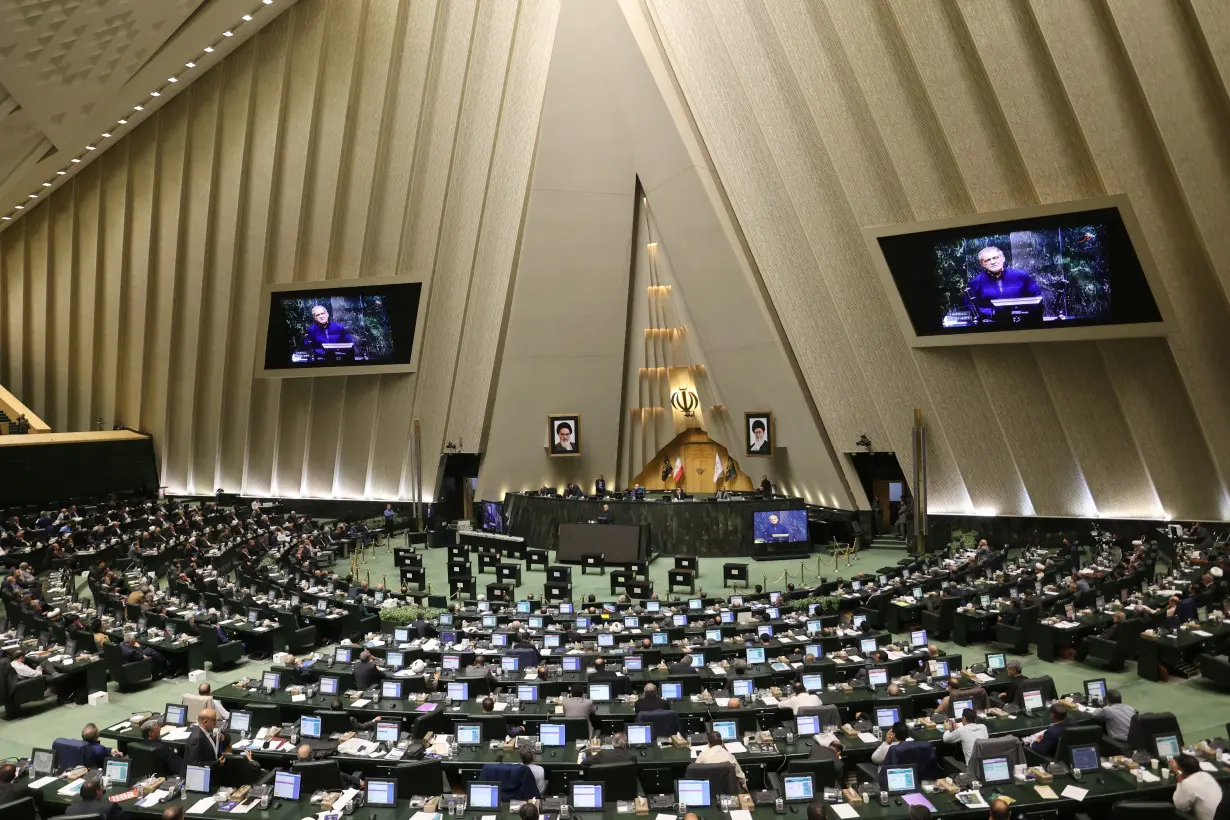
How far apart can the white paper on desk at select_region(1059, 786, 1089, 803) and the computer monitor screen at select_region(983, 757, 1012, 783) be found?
1.42 feet

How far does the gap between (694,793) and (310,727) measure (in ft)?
14.2

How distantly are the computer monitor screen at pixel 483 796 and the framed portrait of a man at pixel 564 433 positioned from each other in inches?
805

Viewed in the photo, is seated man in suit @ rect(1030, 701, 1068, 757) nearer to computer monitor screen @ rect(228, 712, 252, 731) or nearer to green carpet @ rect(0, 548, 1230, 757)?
green carpet @ rect(0, 548, 1230, 757)

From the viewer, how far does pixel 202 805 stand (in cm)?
732

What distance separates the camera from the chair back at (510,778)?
7.62 metres

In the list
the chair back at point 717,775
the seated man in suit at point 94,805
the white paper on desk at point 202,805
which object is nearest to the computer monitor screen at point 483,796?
the chair back at point 717,775

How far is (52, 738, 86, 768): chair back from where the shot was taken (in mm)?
8203

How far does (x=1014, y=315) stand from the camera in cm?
1952

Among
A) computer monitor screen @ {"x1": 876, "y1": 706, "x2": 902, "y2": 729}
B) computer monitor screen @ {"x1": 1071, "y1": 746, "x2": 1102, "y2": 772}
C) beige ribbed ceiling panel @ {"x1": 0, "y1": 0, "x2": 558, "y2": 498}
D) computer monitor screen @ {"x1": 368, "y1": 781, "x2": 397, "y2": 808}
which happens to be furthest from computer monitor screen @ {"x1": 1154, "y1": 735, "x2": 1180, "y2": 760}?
beige ribbed ceiling panel @ {"x1": 0, "y1": 0, "x2": 558, "y2": 498}

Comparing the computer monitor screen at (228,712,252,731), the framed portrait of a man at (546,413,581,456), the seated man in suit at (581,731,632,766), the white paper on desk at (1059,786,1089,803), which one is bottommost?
the computer monitor screen at (228,712,252,731)

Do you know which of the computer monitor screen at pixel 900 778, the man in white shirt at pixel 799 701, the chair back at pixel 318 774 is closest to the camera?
the computer monitor screen at pixel 900 778

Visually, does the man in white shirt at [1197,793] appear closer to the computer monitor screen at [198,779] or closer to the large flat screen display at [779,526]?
the computer monitor screen at [198,779]

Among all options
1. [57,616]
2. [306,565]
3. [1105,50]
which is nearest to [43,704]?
[57,616]

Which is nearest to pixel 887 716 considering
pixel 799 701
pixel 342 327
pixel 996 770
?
pixel 799 701
